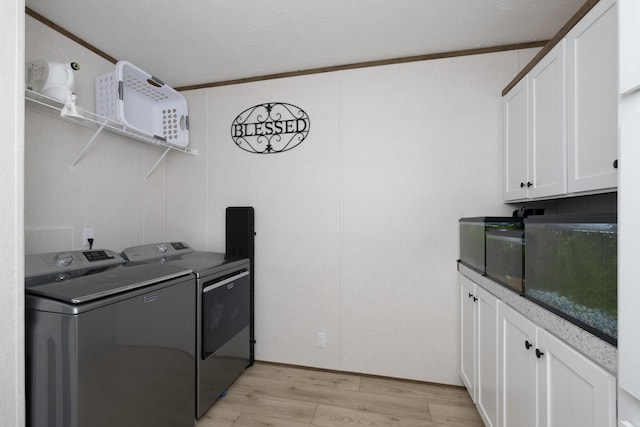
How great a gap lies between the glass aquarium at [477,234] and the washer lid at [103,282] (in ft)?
5.72

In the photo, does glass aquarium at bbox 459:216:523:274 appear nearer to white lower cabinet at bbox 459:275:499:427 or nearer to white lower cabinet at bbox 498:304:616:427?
white lower cabinet at bbox 459:275:499:427

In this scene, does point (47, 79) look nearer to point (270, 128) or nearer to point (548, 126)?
point (270, 128)

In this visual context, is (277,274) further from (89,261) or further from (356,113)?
(356,113)

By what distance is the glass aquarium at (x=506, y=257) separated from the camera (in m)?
1.31

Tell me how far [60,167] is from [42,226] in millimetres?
391

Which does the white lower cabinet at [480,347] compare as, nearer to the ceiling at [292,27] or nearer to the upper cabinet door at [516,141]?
the upper cabinet door at [516,141]

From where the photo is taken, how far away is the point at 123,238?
229 cm

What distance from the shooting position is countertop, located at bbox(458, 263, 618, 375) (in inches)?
30.4

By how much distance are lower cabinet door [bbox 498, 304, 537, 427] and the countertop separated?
0.04 m

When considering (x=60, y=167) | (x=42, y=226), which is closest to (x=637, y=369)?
(x=42, y=226)

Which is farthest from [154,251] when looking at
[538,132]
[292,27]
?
[538,132]

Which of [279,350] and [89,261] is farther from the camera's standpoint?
[279,350]

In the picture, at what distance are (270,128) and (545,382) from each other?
235 cm

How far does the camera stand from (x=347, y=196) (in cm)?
235
